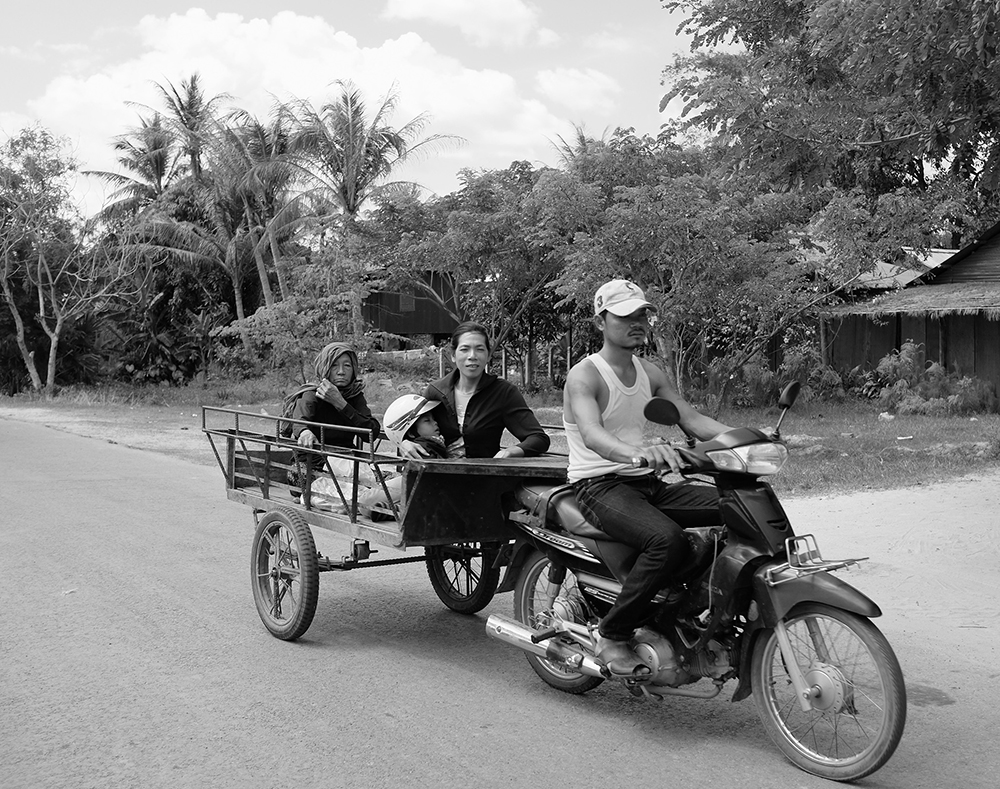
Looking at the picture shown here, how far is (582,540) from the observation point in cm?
440

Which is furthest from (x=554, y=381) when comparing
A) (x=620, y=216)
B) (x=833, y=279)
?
(x=620, y=216)

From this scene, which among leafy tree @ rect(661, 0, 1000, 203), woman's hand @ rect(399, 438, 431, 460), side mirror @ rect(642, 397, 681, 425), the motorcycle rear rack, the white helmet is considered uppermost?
leafy tree @ rect(661, 0, 1000, 203)

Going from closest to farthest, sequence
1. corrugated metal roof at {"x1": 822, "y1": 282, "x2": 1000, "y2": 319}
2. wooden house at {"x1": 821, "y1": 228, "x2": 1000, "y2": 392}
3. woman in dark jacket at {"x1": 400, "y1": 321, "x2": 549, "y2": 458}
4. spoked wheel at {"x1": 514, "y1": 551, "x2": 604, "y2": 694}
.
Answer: spoked wheel at {"x1": 514, "y1": 551, "x2": 604, "y2": 694}
woman in dark jacket at {"x1": 400, "y1": 321, "x2": 549, "y2": 458}
corrugated metal roof at {"x1": 822, "y1": 282, "x2": 1000, "y2": 319}
wooden house at {"x1": 821, "y1": 228, "x2": 1000, "y2": 392}

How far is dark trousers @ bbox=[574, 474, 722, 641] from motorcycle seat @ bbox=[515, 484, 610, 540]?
0.05 meters

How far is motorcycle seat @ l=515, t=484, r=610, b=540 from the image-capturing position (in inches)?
172

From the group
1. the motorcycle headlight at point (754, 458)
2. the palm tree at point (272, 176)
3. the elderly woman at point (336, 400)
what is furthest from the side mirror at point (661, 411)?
the palm tree at point (272, 176)

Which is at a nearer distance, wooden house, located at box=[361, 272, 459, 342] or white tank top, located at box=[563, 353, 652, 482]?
white tank top, located at box=[563, 353, 652, 482]

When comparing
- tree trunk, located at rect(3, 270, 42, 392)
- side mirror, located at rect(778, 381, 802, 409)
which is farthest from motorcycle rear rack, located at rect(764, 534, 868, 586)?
tree trunk, located at rect(3, 270, 42, 392)

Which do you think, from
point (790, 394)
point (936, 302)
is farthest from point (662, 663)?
point (936, 302)

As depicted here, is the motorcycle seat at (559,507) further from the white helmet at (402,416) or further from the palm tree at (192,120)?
the palm tree at (192,120)

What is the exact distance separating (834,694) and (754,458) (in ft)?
2.92

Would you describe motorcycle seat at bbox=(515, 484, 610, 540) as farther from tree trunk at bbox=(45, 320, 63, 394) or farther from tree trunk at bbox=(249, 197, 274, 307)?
tree trunk at bbox=(45, 320, 63, 394)

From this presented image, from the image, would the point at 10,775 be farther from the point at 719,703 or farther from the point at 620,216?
the point at 620,216

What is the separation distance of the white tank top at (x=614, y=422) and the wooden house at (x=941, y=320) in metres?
17.9
